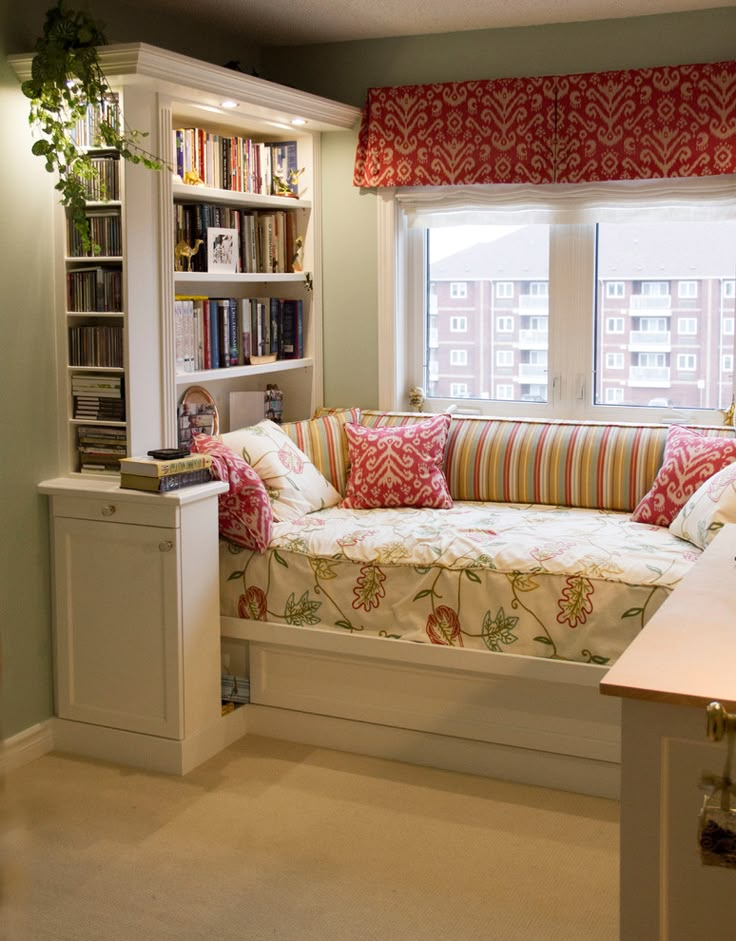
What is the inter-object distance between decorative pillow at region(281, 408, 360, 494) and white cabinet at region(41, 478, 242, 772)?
0.88 metres

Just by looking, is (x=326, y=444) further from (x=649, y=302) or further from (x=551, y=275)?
(x=649, y=302)

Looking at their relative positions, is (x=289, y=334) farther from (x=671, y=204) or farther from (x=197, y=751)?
(x=197, y=751)

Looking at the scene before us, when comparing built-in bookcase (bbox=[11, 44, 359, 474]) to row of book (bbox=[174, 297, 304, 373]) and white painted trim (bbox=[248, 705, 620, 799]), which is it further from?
white painted trim (bbox=[248, 705, 620, 799])

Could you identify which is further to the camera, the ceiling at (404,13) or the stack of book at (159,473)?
the ceiling at (404,13)

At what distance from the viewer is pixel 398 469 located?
4348 mm

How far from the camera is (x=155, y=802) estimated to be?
339cm

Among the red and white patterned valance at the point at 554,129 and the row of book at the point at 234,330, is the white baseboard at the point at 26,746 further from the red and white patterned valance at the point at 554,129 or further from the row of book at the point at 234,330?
the red and white patterned valance at the point at 554,129

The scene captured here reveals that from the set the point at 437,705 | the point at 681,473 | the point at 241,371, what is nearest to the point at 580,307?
the point at 681,473

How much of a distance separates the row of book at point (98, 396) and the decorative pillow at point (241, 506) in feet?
1.09

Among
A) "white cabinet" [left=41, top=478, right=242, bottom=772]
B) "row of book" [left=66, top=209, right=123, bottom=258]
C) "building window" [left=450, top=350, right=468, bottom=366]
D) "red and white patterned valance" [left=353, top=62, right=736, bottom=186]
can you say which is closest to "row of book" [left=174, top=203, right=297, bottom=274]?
"red and white patterned valance" [left=353, top=62, right=736, bottom=186]

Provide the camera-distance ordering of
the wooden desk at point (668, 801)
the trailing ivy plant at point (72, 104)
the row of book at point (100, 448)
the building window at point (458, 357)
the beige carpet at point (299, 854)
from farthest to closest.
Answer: the building window at point (458, 357) → the row of book at point (100, 448) → the trailing ivy plant at point (72, 104) → the beige carpet at point (299, 854) → the wooden desk at point (668, 801)

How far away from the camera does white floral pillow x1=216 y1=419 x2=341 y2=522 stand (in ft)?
13.5

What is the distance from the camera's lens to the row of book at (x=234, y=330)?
13.7ft

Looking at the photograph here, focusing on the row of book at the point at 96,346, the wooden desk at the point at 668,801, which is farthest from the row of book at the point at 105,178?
the wooden desk at the point at 668,801
